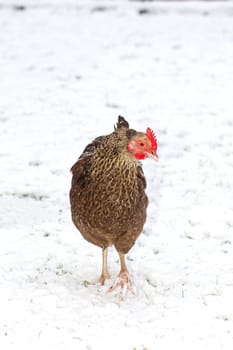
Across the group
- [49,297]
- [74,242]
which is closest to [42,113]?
[74,242]

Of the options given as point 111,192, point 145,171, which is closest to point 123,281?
point 111,192

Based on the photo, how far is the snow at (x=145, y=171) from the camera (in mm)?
4691

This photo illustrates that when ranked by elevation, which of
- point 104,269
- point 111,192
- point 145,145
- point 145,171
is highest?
point 145,145

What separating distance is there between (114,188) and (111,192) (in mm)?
38

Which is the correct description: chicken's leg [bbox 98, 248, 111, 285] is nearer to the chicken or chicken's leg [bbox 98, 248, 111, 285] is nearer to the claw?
the claw

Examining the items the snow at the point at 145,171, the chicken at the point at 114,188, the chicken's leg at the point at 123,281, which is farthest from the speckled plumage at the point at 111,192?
the snow at the point at 145,171

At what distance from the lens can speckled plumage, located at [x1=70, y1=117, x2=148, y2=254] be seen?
466 centimetres

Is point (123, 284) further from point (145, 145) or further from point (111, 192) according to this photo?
point (145, 145)

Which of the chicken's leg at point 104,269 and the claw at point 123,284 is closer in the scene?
the claw at point 123,284

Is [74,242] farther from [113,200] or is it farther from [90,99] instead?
[90,99]

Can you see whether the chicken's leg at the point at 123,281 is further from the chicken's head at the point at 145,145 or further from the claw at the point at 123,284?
the chicken's head at the point at 145,145

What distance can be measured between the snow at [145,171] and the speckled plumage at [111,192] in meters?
0.63

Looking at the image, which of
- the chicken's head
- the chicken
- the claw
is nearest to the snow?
the claw

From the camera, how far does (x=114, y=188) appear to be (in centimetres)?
466
